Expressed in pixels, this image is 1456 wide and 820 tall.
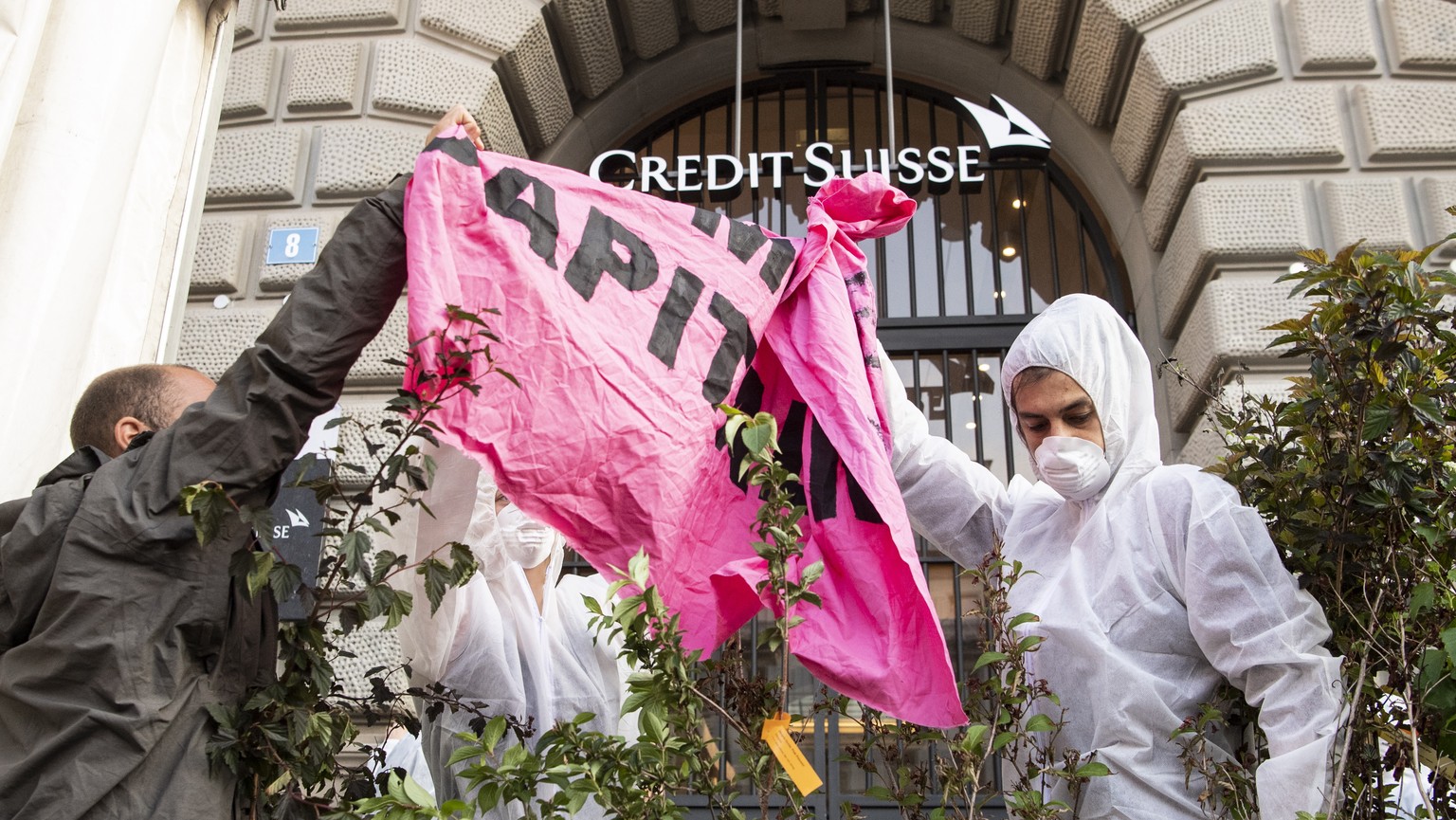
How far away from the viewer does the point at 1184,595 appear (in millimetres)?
2312

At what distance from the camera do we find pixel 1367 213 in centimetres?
470

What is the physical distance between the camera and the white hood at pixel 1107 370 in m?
2.56

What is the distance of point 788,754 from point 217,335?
148 inches

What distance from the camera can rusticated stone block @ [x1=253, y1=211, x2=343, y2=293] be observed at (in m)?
4.97

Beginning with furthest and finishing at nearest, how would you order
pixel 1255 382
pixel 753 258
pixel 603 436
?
pixel 1255 382, pixel 753 258, pixel 603 436

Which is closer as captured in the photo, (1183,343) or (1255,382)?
(1255,382)

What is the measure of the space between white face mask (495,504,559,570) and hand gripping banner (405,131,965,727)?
72 cm

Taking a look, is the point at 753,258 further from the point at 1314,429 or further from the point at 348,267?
the point at 1314,429

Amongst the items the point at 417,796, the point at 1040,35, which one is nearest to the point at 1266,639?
the point at 417,796

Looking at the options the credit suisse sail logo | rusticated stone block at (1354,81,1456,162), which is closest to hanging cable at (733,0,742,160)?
the credit suisse sail logo

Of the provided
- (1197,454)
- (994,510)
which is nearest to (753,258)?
(994,510)

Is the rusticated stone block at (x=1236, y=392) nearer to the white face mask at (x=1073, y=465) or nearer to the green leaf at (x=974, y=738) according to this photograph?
the white face mask at (x=1073, y=465)

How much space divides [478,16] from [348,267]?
3.54 meters

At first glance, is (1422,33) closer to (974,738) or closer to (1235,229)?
(1235,229)
